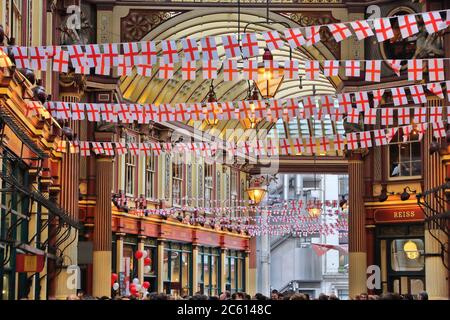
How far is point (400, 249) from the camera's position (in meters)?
30.4

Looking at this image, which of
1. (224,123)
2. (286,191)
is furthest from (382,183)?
(286,191)

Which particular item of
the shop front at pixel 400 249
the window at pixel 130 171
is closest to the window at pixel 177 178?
the window at pixel 130 171

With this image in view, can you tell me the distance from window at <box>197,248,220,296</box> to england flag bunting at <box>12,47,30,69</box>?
2759cm

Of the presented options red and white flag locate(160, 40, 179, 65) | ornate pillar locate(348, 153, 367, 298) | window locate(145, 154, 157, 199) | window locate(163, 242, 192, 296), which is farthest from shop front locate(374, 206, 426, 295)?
red and white flag locate(160, 40, 179, 65)

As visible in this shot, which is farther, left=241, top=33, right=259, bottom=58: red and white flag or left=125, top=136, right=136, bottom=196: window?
left=125, top=136, right=136, bottom=196: window

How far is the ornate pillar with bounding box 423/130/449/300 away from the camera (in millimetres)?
25797

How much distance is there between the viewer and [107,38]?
29.1 m

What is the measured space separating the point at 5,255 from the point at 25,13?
4.79m

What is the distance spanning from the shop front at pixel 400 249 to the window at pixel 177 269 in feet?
31.4

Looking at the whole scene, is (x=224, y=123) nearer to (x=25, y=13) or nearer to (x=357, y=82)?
(x=357, y=82)

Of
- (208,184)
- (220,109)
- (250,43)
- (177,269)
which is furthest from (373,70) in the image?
(208,184)

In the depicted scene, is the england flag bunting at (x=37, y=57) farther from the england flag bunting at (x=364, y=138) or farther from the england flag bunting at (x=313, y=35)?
the england flag bunting at (x=364, y=138)

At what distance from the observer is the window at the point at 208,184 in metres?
43.4

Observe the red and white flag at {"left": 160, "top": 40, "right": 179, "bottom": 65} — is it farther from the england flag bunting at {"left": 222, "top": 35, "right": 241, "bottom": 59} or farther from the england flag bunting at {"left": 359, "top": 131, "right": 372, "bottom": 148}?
the england flag bunting at {"left": 359, "top": 131, "right": 372, "bottom": 148}
